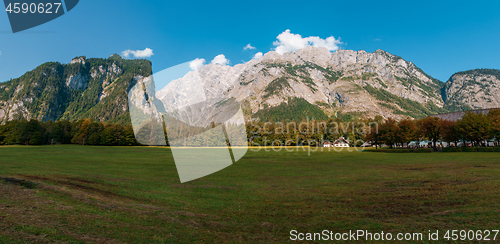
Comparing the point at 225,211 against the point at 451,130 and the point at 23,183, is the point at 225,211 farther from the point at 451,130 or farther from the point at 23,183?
the point at 451,130

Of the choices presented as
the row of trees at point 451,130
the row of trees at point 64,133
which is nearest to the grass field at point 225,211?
the row of trees at point 451,130

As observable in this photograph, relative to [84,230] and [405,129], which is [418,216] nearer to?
[84,230]

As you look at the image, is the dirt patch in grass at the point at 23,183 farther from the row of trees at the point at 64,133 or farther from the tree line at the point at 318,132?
the row of trees at the point at 64,133

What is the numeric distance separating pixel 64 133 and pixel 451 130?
5334 inches

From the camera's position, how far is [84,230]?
6496mm

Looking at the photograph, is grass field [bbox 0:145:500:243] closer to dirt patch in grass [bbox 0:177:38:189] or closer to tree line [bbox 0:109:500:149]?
dirt patch in grass [bbox 0:177:38:189]

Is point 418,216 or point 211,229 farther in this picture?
point 418,216

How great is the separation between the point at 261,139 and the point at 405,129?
64156mm

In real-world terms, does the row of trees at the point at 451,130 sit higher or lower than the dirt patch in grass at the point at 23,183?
higher

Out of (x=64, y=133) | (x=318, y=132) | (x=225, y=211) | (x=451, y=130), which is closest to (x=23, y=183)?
(x=225, y=211)

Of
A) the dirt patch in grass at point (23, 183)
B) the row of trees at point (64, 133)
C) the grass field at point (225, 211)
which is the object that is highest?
the row of trees at point (64, 133)

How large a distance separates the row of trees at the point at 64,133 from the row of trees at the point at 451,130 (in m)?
88.6

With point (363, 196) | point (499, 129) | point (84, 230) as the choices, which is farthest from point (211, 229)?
point (499, 129)

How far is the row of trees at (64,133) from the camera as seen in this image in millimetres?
83125
